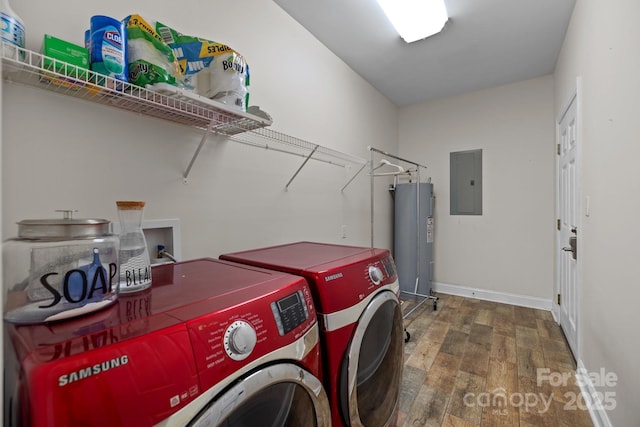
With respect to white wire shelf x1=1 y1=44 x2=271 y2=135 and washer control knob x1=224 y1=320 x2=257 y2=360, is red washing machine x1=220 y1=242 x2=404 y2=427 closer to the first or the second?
washer control knob x1=224 y1=320 x2=257 y2=360

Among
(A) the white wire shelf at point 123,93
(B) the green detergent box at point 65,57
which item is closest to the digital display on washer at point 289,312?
(A) the white wire shelf at point 123,93

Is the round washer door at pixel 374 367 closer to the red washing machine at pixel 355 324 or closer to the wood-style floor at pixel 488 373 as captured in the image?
the red washing machine at pixel 355 324

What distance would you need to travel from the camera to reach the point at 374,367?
1271 millimetres

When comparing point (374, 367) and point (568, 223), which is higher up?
point (568, 223)

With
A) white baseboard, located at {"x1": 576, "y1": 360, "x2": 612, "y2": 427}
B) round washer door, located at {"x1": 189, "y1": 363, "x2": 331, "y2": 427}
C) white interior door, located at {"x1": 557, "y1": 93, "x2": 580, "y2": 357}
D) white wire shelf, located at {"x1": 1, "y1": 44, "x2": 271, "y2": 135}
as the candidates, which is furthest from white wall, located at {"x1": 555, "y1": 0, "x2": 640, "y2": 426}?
white wire shelf, located at {"x1": 1, "y1": 44, "x2": 271, "y2": 135}

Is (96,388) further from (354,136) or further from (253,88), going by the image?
(354,136)

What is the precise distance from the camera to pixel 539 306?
324cm

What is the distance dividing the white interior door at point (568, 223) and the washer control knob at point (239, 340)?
231 centimetres

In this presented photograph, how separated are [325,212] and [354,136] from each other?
0.95 meters

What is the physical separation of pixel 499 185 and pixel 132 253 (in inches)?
147

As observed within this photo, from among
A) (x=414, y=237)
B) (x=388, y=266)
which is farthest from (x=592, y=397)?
(x=414, y=237)

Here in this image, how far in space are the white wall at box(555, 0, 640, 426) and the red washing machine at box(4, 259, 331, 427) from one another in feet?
4.19

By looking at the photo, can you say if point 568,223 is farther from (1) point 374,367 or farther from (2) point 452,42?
(1) point 374,367

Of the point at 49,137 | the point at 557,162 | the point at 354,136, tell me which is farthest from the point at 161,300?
the point at 557,162
